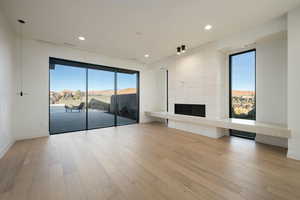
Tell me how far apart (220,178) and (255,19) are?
337 centimetres

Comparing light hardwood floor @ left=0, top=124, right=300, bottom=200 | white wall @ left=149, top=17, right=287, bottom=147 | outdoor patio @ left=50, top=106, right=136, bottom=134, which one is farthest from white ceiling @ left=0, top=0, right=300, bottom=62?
light hardwood floor @ left=0, top=124, right=300, bottom=200

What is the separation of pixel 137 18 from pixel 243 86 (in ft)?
12.2

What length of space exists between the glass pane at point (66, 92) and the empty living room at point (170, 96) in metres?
0.04

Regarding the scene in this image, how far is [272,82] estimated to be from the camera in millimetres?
3377

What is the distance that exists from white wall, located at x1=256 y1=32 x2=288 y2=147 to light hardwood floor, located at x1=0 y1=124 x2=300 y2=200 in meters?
0.77

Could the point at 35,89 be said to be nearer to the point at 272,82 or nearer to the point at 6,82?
the point at 6,82

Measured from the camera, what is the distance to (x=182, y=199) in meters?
1.51

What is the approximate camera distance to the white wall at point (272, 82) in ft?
10.5

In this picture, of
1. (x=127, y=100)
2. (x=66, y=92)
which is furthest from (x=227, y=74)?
(x=66, y=92)

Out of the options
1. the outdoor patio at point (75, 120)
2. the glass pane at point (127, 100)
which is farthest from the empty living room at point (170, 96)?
the glass pane at point (127, 100)

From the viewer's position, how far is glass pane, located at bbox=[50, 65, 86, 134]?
4434 mm

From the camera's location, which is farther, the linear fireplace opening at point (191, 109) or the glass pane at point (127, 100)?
the glass pane at point (127, 100)

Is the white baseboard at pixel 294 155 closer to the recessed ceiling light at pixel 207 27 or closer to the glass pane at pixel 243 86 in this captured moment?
the glass pane at pixel 243 86

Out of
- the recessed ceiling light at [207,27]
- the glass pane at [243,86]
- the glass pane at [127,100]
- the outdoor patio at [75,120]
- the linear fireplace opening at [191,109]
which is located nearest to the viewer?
the recessed ceiling light at [207,27]
